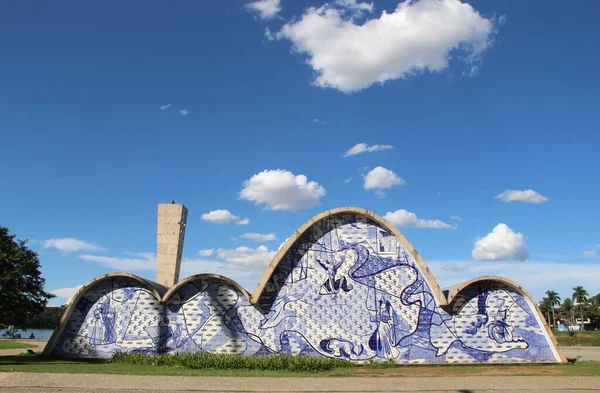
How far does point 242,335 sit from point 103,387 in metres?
7.22

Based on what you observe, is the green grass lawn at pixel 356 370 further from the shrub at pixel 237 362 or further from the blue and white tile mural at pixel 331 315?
the blue and white tile mural at pixel 331 315

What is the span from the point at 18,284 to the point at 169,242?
5843 mm

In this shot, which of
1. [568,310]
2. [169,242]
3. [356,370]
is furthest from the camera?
[568,310]

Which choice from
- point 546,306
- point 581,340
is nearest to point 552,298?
point 546,306

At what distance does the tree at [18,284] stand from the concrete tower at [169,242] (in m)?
4.60

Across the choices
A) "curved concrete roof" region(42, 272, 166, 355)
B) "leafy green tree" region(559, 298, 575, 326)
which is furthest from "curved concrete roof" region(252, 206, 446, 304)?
"leafy green tree" region(559, 298, 575, 326)

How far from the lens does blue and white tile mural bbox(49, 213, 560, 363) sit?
57.8 feet

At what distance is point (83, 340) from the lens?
18.3 metres

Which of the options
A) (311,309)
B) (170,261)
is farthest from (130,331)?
(311,309)

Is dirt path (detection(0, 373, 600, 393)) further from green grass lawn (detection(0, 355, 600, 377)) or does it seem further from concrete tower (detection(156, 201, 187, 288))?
concrete tower (detection(156, 201, 187, 288))

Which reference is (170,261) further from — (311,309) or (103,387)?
(103,387)

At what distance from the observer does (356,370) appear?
15531mm

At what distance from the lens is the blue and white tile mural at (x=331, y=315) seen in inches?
693

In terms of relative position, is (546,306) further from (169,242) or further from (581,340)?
(169,242)
